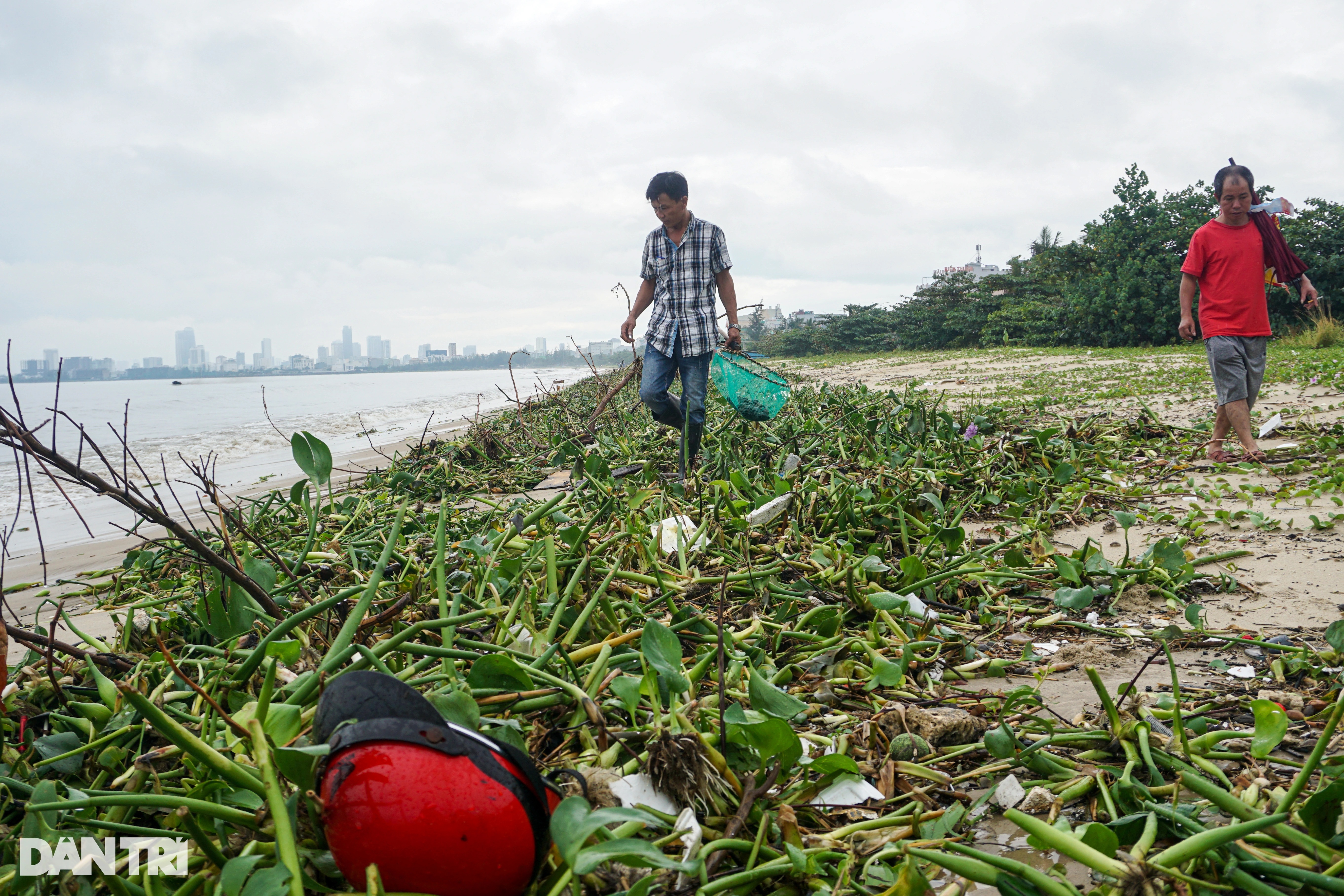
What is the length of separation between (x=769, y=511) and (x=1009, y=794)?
4.66ft

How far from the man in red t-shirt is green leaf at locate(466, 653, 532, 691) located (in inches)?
154

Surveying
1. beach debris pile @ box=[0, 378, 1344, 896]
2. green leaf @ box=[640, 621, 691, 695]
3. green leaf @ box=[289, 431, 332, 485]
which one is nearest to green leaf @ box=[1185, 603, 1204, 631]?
beach debris pile @ box=[0, 378, 1344, 896]

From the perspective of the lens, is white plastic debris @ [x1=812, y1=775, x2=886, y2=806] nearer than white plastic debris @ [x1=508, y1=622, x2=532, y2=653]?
Yes

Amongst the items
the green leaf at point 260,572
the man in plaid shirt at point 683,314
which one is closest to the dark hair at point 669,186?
the man in plaid shirt at point 683,314

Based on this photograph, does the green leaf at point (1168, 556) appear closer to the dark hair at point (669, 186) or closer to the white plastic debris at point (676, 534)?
the white plastic debris at point (676, 534)

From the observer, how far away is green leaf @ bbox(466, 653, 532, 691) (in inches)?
48.6

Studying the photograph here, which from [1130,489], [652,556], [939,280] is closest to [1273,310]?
[939,280]

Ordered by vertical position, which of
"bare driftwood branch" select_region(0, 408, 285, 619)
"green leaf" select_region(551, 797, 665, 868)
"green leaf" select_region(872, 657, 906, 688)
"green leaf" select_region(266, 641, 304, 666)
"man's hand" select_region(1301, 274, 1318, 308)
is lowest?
"green leaf" select_region(872, 657, 906, 688)

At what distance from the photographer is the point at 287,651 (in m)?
1.20

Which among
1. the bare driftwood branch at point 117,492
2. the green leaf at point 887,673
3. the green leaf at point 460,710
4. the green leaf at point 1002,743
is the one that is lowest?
the green leaf at point 1002,743

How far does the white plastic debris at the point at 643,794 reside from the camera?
1105 millimetres

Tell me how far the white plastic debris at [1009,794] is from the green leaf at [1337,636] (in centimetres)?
71

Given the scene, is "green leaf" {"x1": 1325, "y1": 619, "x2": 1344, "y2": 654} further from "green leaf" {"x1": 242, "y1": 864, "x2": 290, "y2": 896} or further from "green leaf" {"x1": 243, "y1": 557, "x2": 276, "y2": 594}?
"green leaf" {"x1": 243, "y1": 557, "x2": 276, "y2": 594}

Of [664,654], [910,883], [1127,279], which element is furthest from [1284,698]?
[1127,279]
